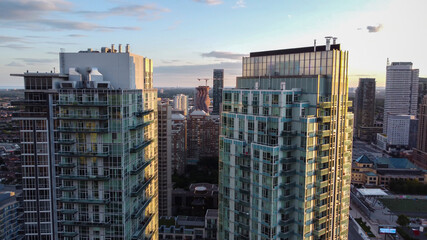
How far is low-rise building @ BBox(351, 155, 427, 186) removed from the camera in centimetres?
14738

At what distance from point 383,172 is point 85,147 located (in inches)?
5962

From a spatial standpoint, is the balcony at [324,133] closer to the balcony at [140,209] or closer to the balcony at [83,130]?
the balcony at [140,209]

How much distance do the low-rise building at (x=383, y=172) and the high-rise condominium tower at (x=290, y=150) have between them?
11976cm

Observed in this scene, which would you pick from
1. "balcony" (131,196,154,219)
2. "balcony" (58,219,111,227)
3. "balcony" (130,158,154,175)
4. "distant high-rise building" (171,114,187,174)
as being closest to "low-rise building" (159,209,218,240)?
"balcony" (131,196,154,219)

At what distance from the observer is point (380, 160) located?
161 metres

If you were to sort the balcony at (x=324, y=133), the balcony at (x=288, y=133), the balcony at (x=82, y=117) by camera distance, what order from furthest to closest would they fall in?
the balcony at (x=324, y=133)
the balcony at (x=288, y=133)
the balcony at (x=82, y=117)

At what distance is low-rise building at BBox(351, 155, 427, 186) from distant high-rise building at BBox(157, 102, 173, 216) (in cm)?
9631

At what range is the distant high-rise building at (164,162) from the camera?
10431cm

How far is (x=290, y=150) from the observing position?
1535 inches

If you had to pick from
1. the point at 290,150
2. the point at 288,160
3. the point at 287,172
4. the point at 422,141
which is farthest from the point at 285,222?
the point at 422,141

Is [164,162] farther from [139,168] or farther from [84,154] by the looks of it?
[84,154]

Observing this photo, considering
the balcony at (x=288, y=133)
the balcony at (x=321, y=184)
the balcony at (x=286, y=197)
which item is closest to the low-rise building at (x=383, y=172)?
the balcony at (x=321, y=184)

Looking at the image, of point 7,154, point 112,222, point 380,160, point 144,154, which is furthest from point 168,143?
point 380,160

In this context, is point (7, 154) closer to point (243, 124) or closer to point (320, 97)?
point (243, 124)
